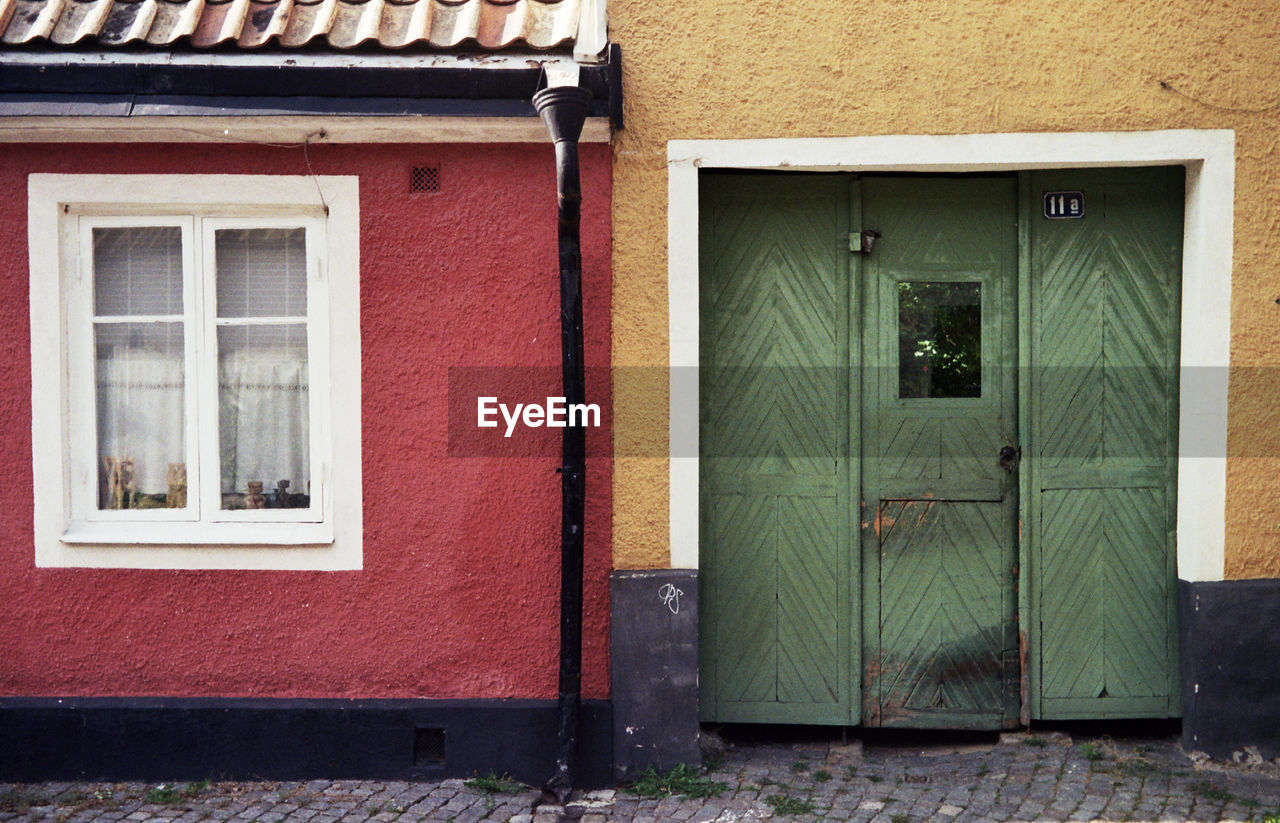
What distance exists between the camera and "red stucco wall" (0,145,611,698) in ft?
15.5

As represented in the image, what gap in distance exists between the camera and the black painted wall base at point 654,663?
4.67 m

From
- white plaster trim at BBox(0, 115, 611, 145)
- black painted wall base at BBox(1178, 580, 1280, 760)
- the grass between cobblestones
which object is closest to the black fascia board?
white plaster trim at BBox(0, 115, 611, 145)

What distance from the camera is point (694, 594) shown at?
15.3 feet

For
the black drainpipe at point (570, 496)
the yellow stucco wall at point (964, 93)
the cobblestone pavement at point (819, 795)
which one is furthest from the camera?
the yellow stucco wall at point (964, 93)

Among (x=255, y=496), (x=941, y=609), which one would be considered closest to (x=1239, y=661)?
(x=941, y=609)

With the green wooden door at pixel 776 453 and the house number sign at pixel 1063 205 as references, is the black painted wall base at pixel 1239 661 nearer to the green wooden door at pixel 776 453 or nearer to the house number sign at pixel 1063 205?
the green wooden door at pixel 776 453

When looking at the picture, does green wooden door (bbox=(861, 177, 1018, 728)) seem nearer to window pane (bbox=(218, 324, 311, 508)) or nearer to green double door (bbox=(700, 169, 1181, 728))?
green double door (bbox=(700, 169, 1181, 728))

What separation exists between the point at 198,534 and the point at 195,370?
744 mm

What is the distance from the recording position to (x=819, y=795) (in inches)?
178

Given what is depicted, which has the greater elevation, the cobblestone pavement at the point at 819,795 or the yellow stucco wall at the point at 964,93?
the yellow stucco wall at the point at 964,93

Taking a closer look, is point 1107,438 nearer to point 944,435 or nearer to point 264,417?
point 944,435

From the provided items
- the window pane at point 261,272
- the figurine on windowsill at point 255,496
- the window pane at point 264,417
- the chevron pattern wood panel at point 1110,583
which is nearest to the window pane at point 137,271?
the window pane at point 261,272

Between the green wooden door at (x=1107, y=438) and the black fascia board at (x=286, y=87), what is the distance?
2325 mm

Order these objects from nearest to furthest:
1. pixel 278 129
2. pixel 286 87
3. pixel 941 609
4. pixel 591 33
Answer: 1. pixel 286 87
2. pixel 591 33
3. pixel 278 129
4. pixel 941 609
